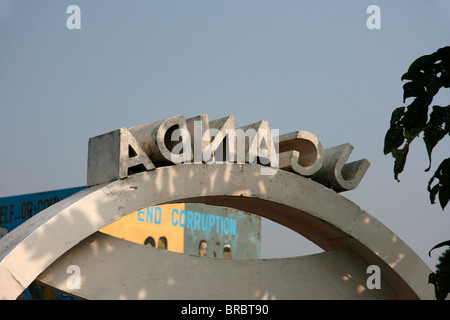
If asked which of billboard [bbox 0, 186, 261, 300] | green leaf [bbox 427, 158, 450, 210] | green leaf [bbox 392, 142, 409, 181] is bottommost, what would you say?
green leaf [bbox 427, 158, 450, 210]

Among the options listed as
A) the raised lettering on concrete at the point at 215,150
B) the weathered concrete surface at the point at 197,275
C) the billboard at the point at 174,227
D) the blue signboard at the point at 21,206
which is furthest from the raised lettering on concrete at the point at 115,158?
the blue signboard at the point at 21,206

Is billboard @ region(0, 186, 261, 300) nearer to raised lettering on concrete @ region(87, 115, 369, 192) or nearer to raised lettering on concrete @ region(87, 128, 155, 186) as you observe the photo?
raised lettering on concrete @ region(87, 115, 369, 192)

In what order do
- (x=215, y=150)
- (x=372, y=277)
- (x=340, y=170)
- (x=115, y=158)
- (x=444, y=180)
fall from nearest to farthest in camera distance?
(x=444, y=180) < (x=115, y=158) < (x=215, y=150) < (x=340, y=170) < (x=372, y=277)

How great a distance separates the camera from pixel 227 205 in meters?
6.04

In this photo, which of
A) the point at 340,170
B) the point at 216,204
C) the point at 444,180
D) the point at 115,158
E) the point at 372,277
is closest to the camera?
the point at 444,180

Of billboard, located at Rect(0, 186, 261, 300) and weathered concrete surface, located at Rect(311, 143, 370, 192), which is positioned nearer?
weathered concrete surface, located at Rect(311, 143, 370, 192)

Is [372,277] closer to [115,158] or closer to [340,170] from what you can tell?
[340,170]

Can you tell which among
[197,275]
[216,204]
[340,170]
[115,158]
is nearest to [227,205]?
[216,204]

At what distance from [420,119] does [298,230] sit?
2.23m

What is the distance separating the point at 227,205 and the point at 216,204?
17 cm

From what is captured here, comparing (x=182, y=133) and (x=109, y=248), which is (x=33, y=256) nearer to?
(x=109, y=248)

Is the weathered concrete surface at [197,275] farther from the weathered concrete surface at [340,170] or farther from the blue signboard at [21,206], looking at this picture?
the blue signboard at [21,206]

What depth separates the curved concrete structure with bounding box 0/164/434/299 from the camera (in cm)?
454

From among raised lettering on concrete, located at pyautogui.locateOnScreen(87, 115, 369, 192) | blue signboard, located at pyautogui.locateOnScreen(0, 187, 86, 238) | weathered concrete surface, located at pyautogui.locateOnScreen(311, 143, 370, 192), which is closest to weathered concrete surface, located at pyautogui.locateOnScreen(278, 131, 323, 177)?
raised lettering on concrete, located at pyautogui.locateOnScreen(87, 115, 369, 192)
